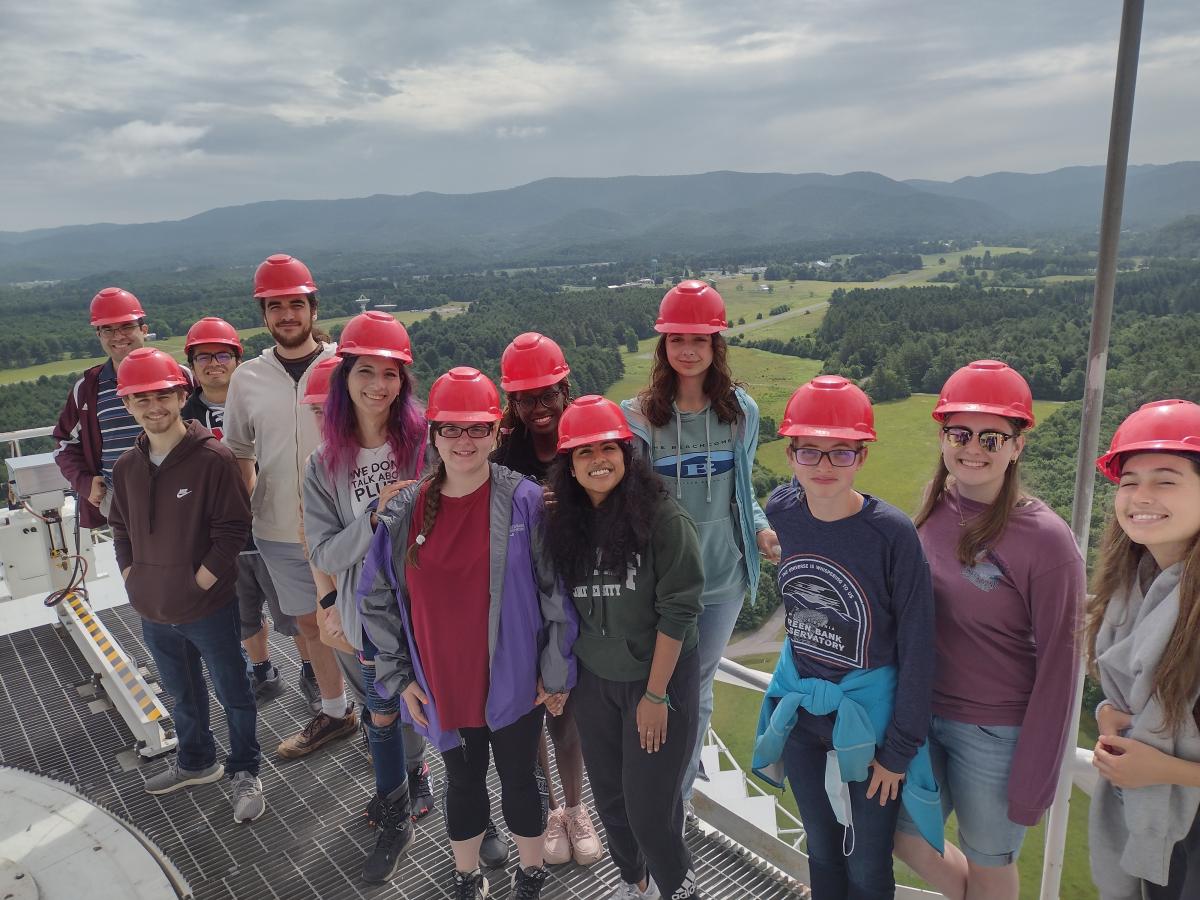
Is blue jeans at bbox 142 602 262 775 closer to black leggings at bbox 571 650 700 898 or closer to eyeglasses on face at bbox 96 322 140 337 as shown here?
eyeglasses on face at bbox 96 322 140 337

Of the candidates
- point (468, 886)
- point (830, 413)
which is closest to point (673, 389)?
point (830, 413)

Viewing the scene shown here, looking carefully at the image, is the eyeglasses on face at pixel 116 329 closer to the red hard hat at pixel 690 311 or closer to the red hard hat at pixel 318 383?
the red hard hat at pixel 318 383

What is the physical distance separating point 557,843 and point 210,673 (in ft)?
5.89

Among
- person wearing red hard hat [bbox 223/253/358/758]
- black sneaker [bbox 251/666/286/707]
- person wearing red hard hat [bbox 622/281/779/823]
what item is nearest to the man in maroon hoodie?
person wearing red hard hat [bbox 223/253/358/758]

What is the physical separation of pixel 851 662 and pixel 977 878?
0.79 m

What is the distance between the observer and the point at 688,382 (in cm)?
284

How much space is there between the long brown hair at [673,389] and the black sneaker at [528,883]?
1811 mm

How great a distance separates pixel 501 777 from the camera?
9.14ft

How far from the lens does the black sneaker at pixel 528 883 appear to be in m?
2.96

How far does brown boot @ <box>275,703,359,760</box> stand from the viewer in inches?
158

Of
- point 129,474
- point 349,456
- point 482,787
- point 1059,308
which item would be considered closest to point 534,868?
point 482,787

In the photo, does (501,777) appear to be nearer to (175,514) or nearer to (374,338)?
(374,338)

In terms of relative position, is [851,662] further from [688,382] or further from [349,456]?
[349,456]

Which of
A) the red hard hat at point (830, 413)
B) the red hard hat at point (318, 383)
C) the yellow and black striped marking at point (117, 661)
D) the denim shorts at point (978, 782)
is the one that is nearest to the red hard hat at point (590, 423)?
the red hard hat at point (830, 413)
